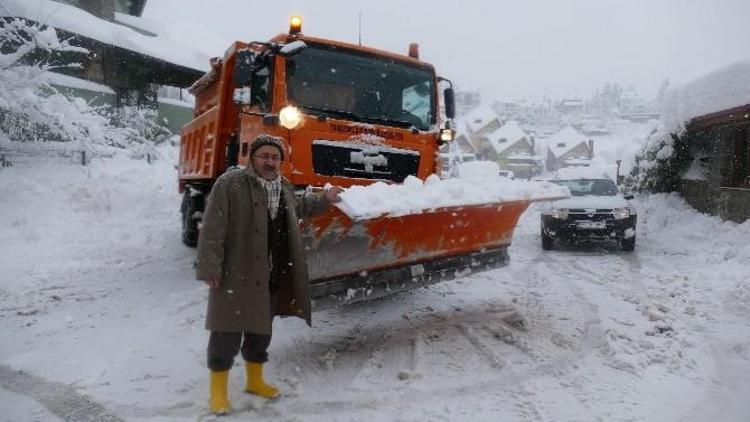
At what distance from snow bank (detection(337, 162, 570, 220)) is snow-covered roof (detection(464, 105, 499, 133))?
6750cm

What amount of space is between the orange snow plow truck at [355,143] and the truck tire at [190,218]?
170 cm

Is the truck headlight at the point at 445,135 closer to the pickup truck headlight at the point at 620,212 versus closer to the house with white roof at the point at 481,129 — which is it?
the pickup truck headlight at the point at 620,212

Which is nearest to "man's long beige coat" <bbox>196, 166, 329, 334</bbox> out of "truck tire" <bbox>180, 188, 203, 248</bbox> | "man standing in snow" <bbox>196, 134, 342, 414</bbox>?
"man standing in snow" <bbox>196, 134, 342, 414</bbox>

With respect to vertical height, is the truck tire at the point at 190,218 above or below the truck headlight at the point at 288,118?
below

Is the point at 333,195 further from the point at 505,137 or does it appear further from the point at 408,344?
the point at 505,137

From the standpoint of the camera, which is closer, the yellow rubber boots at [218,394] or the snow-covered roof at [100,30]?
the yellow rubber boots at [218,394]

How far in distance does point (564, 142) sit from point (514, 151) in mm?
8301

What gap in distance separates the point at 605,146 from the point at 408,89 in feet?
257

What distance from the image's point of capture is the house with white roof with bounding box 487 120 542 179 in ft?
207

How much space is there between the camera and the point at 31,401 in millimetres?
3461

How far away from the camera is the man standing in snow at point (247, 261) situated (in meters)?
3.19

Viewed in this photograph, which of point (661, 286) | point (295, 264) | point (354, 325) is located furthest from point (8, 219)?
point (661, 286)

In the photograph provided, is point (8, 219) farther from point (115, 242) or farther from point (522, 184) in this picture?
point (522, 184)

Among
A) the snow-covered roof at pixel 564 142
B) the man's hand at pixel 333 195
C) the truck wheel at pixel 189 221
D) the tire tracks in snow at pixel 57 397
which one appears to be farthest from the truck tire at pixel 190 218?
the snow-covered roof at pixel 564 142
